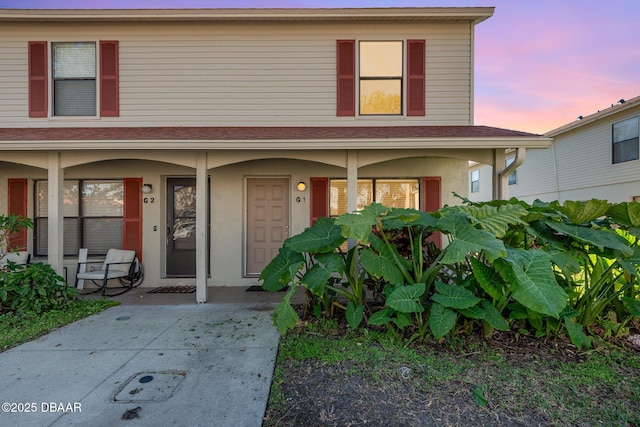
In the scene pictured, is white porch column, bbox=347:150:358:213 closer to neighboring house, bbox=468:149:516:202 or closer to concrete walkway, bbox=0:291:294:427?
concrete walkway, bbox=0:291:294:427

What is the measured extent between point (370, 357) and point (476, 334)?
118 centimetres

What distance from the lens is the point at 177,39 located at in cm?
550

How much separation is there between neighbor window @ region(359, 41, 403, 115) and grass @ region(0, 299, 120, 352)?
5.28 metres

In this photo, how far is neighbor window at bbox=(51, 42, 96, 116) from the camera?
5473mm

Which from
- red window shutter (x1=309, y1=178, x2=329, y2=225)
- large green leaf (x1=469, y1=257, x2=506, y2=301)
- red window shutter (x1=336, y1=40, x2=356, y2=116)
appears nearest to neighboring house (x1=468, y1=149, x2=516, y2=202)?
red window shutter (x1=336, y1=40, x2=356, y2=116)

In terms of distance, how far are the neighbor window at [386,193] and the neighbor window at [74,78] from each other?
4.68m

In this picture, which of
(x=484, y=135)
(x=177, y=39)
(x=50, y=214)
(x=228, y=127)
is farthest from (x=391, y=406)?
(x=177, y=39)

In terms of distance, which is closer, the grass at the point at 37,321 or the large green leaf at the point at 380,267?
the large green leaf at the point at 380,267

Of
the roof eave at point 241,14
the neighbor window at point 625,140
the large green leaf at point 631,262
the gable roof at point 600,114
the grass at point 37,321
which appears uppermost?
the roof eave at point 241,14

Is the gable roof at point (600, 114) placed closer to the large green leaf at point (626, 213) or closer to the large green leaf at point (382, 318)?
the large green leaf at point (626, 213)

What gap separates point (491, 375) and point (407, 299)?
0.82m

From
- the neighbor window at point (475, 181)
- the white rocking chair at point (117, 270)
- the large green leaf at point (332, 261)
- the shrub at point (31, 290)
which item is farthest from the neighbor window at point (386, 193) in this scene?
the neighbor window at point (475, 181)

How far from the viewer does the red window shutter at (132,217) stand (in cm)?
559

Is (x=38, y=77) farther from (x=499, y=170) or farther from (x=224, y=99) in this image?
(x=499, y=170)
